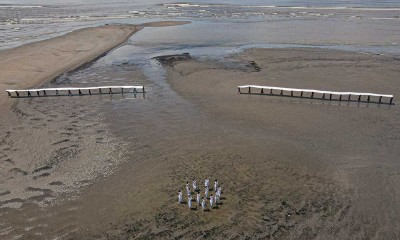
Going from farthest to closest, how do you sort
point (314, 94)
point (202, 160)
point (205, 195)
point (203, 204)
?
point (314, 94) < point (202, 160) < point (205, 195) < point (203, 204)

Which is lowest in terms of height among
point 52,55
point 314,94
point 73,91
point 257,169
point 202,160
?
point 257,169

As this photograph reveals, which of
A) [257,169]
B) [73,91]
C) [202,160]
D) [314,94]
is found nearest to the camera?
[257,169]

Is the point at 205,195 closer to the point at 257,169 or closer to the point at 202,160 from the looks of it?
the point at 202,160

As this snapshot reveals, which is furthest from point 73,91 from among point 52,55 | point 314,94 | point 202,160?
point 314,94

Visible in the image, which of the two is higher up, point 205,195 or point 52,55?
point 52,55

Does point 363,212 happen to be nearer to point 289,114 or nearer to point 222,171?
point 222,171

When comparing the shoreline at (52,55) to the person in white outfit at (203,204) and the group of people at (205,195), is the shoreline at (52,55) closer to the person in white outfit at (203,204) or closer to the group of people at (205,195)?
the group of people at (205,195)

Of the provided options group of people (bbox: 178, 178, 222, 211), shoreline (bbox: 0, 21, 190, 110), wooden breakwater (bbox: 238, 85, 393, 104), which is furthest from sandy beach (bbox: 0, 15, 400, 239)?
wooden breakwater (bbox: 238, 85, 393, 104)
